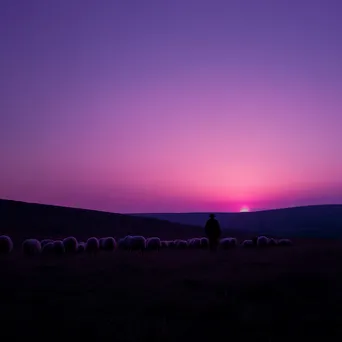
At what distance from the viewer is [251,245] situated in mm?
31656

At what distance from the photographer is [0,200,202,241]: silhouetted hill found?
6053 cm

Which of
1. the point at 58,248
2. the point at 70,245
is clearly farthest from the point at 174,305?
the point at 70,245

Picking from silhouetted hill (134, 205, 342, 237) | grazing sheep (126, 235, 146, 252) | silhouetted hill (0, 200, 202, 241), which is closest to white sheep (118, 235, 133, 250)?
grazing sheep (126, 235, 146, 252)

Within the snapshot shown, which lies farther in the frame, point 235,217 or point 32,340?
point 235,217

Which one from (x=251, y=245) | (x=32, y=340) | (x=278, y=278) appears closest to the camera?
(x=32, y=340)

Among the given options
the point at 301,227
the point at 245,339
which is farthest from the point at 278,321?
the point at 301,227

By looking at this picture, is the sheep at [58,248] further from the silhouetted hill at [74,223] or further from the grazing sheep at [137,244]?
the silhouetted hill at [74,223]

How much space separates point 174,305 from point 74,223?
5958 cm

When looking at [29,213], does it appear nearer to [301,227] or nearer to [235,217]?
[301,227]

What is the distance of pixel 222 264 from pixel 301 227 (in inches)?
3998

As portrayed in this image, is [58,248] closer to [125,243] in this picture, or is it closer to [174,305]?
[125,243]

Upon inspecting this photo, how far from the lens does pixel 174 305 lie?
921 centimetres

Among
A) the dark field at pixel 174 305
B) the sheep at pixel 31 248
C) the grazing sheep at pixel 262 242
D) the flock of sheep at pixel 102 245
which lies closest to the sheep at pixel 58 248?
the flock of sheep at pixel 102 245

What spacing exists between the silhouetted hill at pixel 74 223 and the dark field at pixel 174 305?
46097 millimetres
